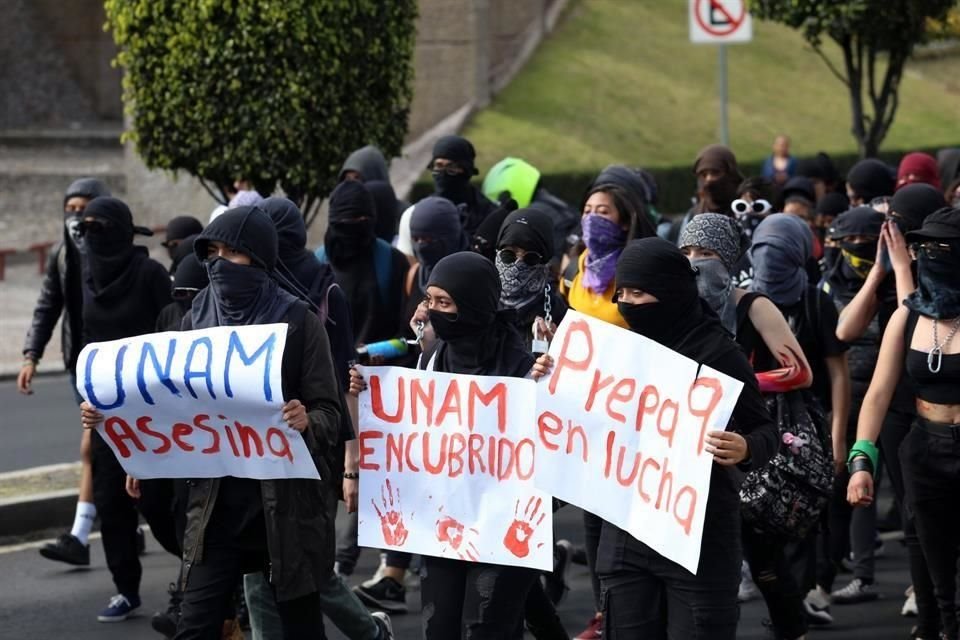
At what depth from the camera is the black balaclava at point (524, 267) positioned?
6.91 meters

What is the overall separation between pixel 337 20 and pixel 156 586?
5813 millimetres

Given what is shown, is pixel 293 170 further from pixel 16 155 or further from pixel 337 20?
pixel 16 155

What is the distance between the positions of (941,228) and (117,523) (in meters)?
3.72

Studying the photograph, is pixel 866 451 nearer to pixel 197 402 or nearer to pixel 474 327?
pixel 474 327

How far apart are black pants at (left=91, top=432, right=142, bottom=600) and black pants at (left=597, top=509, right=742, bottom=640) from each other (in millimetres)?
3103

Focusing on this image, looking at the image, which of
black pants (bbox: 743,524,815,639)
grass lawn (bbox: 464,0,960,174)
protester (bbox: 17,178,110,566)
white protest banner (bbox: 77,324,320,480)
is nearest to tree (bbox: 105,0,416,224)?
protester (bbox: 17,178,110,566)

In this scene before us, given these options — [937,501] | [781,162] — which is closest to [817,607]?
[937,501]

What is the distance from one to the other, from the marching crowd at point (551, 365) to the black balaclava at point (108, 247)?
0.01 m

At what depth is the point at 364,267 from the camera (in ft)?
27.5

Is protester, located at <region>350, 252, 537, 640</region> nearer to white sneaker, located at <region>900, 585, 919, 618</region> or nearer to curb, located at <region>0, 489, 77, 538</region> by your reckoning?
white sneaker, located at <region>900, 585, 919, 618</region>

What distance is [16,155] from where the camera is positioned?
2769 cm

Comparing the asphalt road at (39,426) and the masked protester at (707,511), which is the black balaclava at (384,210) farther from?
the masked protester at (707,511)

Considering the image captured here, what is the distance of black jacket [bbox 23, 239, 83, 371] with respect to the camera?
854 cm

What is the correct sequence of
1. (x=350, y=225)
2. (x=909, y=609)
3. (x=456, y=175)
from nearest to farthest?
1. (x=909, y=609)
2. (x=350, y=225)
3. (x=456, y=175)
